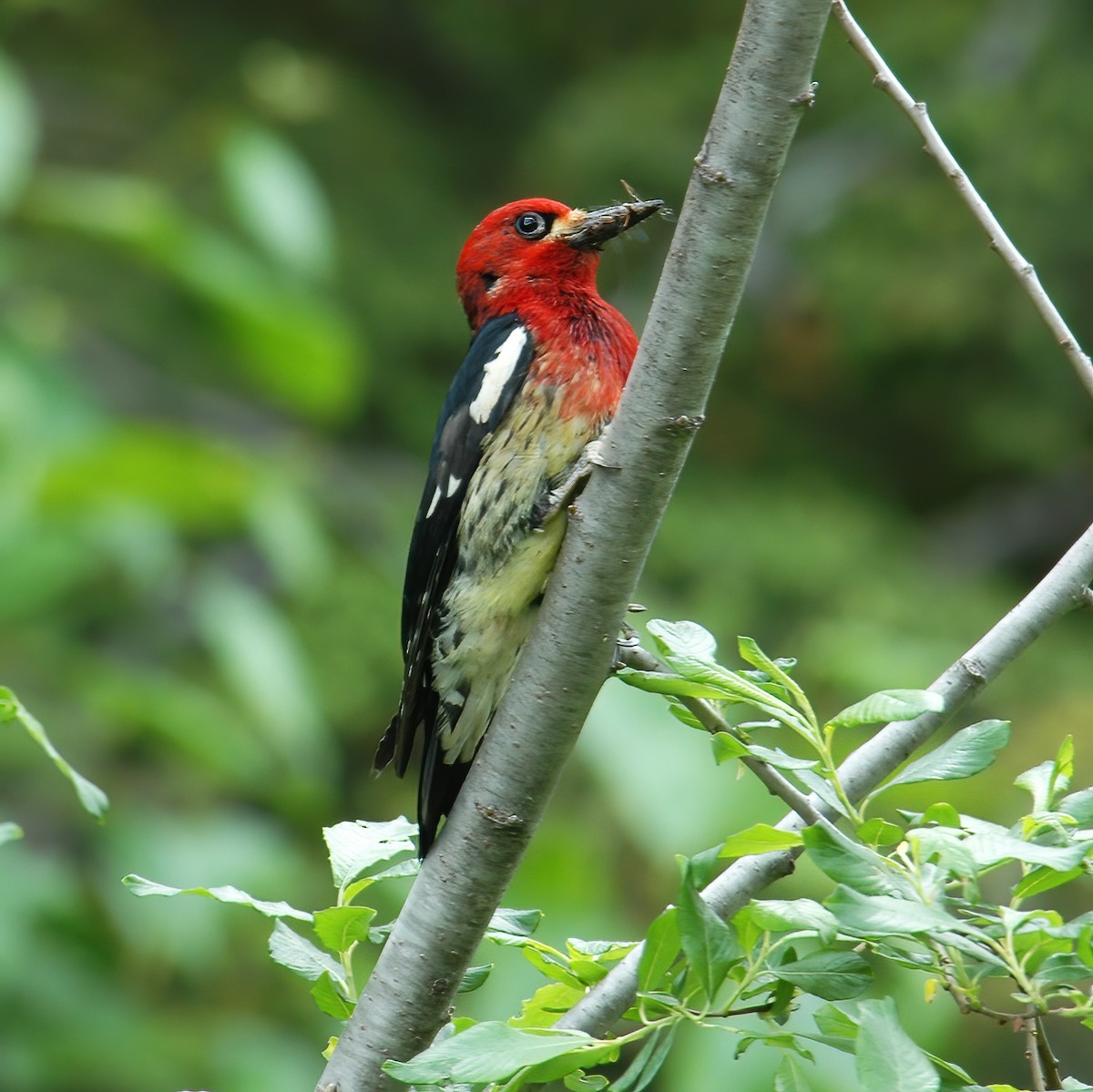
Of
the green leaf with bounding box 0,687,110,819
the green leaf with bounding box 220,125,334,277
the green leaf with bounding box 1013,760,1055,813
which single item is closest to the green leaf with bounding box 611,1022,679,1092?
the green leaf with bounding box 1013,760,1055,813

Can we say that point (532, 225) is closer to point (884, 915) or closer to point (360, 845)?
point (360, 845)

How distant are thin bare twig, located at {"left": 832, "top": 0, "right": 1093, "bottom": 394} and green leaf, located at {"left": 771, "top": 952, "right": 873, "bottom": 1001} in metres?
0.65

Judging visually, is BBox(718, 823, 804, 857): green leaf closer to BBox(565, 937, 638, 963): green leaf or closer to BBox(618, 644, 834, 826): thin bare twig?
BBox(618, 644, 834, 826): thin bare twig

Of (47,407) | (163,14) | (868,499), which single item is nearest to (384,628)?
(47,407)

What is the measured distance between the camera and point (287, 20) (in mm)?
7598

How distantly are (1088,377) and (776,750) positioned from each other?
552 millimetres

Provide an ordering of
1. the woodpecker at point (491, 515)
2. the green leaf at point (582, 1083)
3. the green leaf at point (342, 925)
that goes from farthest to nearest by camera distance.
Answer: the woodpecker at point (491, 515)
the green leaf at point (342, 925)
the green leaf at point (582, 1083)

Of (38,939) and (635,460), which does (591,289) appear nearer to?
(635,460)

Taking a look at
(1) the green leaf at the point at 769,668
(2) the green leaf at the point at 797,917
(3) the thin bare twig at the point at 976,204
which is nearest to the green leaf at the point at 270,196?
(3) the thin bare twig at the point at 976,204

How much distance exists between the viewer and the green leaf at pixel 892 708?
41.2 inches

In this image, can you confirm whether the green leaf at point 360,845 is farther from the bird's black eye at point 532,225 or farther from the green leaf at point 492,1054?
the bird's black eye at point 532,225

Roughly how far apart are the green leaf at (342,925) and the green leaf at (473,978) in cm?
17

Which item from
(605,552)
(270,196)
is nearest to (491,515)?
(605,552)

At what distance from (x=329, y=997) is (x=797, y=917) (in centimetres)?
58
